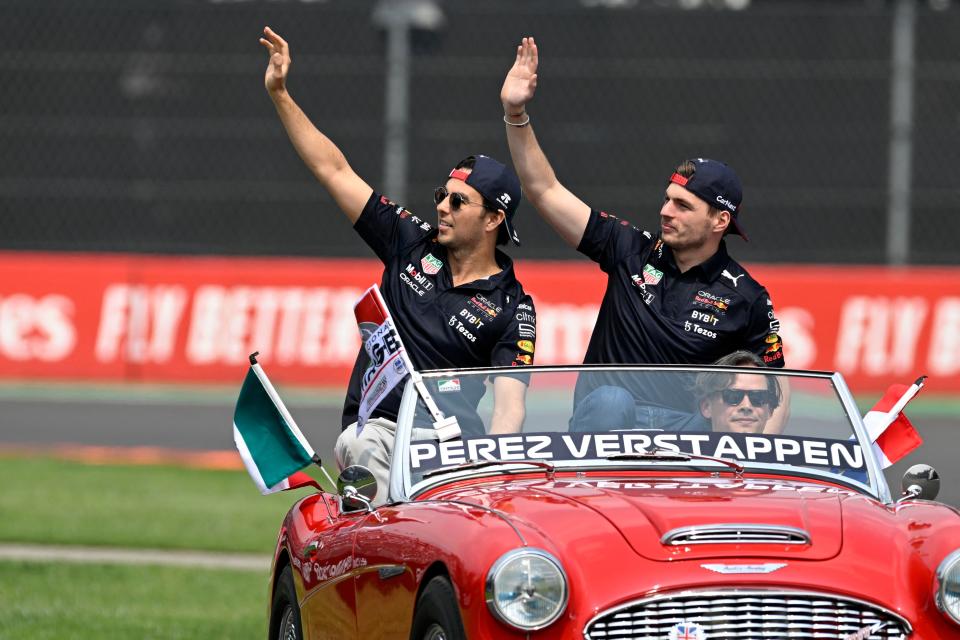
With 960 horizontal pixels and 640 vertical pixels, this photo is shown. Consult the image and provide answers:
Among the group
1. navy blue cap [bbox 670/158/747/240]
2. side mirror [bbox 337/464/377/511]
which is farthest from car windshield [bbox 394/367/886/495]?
navy blue cap [bbox 670/158/747/240]

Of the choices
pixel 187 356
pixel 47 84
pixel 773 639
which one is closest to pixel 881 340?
pixel 187 356

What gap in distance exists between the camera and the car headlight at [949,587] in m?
5.28

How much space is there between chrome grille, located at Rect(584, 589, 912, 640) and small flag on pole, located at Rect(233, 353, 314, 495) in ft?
8.39

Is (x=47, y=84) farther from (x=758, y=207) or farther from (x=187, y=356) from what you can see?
(x=758, y=207)

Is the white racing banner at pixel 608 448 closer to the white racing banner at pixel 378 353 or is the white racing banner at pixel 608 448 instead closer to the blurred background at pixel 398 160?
the white racing banner at pixel 378 353

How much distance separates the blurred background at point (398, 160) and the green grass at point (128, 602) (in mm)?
9725

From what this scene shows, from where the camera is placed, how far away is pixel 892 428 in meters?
7.23

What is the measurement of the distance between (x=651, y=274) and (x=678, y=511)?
2.35m

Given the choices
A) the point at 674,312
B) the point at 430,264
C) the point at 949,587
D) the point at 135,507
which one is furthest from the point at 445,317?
the point at 135,507

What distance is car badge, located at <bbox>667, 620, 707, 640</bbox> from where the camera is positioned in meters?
5.14

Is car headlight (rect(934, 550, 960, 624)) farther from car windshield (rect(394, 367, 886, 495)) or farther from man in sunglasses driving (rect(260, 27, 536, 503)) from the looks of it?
man in sunglasses driving (rect(260, 27, 536, 503))

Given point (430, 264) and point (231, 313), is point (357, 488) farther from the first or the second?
point (231, 313)

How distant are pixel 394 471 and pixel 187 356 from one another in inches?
626

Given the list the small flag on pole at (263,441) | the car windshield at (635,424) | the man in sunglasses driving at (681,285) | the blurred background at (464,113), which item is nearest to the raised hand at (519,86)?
the man in sunglasses driving at (681,285)
